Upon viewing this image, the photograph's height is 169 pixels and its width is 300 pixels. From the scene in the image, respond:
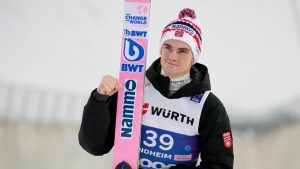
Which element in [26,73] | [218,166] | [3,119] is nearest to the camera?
[218,166]

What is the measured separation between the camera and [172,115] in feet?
5.93

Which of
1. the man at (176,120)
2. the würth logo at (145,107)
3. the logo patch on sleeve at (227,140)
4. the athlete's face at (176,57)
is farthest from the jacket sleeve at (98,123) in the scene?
the logo patch on sleeve at (227,140)

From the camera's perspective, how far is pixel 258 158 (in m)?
4.67

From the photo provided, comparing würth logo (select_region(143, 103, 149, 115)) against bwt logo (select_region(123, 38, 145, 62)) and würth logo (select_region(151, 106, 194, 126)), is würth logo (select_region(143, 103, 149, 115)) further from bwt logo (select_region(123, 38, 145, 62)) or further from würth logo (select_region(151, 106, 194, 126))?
bwt logo (select_region(123, 38, 145, 62))

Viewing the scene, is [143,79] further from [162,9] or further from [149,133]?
[162,9]

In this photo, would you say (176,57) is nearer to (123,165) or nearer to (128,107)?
(128,107)

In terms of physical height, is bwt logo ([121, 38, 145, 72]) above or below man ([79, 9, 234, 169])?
above

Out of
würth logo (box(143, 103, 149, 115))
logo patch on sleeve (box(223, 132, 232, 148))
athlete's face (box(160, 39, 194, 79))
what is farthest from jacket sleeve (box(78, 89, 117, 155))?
logo patch on sleeve (box(223, 132, 232, 148))

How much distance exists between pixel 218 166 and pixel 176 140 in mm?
175

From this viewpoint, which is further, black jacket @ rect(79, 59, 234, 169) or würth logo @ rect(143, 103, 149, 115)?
würth logo @ rect(143, 103, 149, 115)

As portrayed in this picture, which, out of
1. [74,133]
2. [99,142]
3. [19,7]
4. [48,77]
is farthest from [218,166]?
[19,7]

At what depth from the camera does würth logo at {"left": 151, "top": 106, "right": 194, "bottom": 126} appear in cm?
179

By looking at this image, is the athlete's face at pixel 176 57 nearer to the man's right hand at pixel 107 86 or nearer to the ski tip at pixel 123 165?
the man's right hand at pixel 107 86

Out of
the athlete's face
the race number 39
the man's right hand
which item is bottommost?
the race number 39
